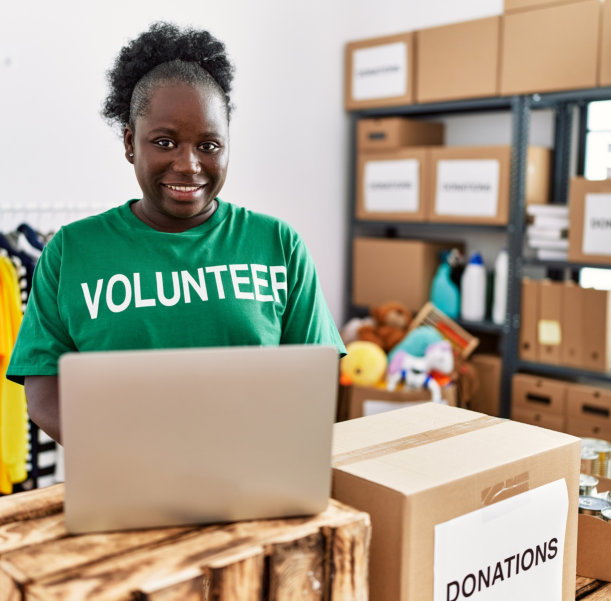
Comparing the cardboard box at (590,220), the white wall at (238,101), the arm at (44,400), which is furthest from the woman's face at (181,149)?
the cardboard box at (590,220)

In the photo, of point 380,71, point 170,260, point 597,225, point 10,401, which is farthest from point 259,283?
point 380,71

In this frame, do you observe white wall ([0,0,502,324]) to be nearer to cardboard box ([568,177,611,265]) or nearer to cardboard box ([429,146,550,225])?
cardboard box ([429,146,550,225])

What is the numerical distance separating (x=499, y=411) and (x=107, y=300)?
8.42 ft

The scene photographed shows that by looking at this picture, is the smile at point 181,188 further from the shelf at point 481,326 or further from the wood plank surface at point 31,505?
the shelf at point 481,326

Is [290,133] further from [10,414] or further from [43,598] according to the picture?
[43,598]

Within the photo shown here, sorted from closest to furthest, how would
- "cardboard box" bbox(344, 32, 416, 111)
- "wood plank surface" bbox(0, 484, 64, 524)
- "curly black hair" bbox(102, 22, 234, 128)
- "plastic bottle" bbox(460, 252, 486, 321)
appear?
1. "wood plank surface" bbox(0, 484, 64, 524)
2. "curly black hair" bbox(102, 22, 234, 128)
3. "plastic bottle" bbox(460, 252, 486, 321)
4. "cardboard box" bbox(344, 32, 416, 111)

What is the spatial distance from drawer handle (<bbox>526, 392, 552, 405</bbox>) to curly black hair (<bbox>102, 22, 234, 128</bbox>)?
2.30 metres

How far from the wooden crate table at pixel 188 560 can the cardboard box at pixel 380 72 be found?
2954 millimetres

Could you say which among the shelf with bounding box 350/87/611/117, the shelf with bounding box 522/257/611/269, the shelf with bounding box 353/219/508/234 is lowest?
the shelf with bounding box 522/257/611/269

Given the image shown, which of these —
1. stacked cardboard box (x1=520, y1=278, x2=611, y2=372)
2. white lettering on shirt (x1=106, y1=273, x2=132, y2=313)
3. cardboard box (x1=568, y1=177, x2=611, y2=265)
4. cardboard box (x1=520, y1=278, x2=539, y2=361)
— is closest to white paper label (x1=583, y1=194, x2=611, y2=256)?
cardboard box (x1=568, y1=177, x2=611, y2=265)

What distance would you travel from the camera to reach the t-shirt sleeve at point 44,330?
1053mm

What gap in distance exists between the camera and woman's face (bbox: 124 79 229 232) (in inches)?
43.4

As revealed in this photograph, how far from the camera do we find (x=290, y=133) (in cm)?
369

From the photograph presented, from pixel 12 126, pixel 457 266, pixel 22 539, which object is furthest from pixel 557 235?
pixel 22 539
